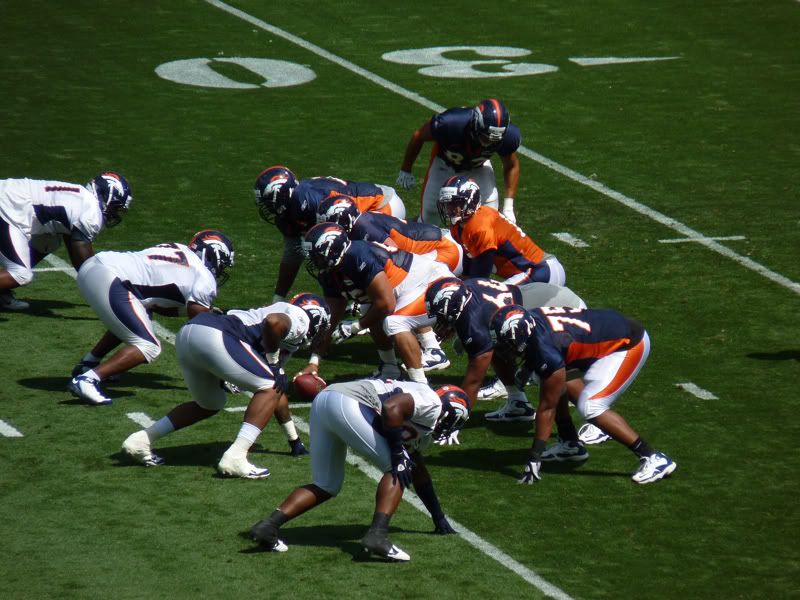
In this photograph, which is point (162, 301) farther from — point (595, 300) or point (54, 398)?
point (595, 300)

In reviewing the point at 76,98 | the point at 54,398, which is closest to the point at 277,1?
the point at 76,98

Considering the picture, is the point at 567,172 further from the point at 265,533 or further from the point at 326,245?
the point at 265,533

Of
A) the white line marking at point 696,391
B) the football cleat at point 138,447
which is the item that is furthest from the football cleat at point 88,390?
the white line marking at point 696,391

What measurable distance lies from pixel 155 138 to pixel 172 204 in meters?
2.25

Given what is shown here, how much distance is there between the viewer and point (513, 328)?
9586 millimetres

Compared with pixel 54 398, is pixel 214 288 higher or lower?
higher

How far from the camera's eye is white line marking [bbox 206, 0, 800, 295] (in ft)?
46.6

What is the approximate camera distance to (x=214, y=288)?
11.1 metres

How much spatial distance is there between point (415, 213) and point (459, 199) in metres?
4.35

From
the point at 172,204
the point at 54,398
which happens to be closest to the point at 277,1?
the point at 172,204

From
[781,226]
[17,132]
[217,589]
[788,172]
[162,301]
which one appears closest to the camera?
[217,589]

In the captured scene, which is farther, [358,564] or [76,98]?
[76,98]

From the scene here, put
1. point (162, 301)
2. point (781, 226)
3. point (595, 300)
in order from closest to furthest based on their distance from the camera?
point (162, 301), point (595, 300), point (781, 226)

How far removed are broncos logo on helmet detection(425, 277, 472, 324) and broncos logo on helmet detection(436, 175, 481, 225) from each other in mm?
1705
